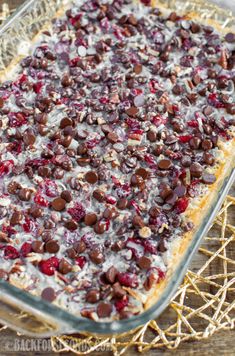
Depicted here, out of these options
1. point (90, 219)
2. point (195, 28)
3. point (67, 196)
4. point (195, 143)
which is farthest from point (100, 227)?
point (195, 28)

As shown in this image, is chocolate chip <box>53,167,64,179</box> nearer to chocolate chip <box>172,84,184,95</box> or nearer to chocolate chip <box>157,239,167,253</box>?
chocolate chip <box>157,239,167,253</box>

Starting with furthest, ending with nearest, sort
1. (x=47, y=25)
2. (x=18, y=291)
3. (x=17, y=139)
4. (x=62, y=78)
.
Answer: (x=47, y=25) → (x=62, y=78) → (x=17, y=139) → (x=18, y=291)

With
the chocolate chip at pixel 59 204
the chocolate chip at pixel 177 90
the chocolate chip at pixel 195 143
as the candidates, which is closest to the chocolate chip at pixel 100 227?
the chocolate chip at pixel 59 204

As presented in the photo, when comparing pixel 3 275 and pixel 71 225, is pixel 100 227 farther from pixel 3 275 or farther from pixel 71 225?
pixel 3 275

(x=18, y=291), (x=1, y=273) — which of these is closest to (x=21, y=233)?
(x=1, y=273)

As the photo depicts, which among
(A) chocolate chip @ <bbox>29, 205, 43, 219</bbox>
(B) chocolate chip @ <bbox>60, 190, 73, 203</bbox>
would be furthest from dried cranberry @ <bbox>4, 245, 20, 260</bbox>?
(B) chocolate chip @ <bbox>60, 190, 73, 203</bbox>

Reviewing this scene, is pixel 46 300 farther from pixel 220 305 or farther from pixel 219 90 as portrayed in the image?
pixel 219 90
